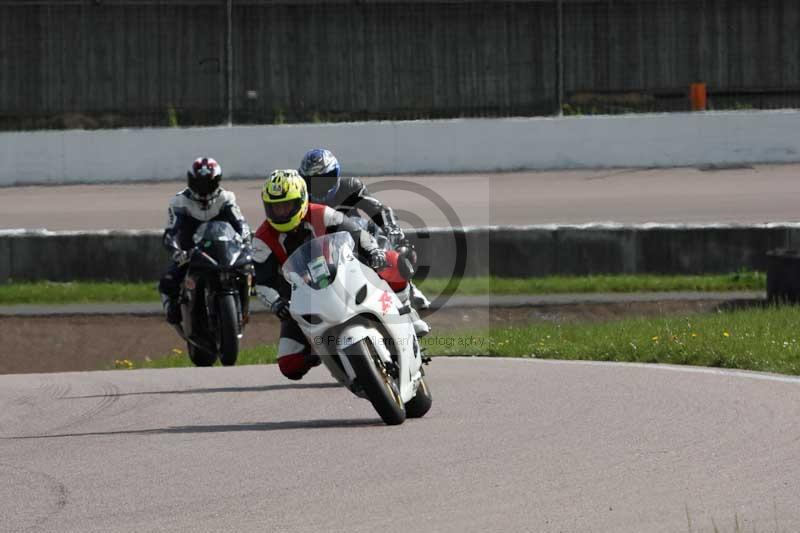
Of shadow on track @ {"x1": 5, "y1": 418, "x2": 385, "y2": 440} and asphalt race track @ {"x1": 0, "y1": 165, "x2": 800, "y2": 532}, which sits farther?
shadow on track @ {"x1": 5, "y1": 418, "x2": 385, "y2": 440}

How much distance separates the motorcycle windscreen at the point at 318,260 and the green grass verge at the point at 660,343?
10.7ft

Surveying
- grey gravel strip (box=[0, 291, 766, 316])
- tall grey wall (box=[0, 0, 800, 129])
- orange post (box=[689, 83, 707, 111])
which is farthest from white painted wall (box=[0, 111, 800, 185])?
grey gravel strip (box=[0, 291, 766, 316])

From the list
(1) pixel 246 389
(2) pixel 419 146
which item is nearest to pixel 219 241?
(1) pixel 246 389

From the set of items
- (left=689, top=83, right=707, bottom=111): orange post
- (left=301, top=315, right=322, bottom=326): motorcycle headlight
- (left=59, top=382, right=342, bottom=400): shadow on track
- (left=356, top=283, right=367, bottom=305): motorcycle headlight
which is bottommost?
(left=59, top=382, right=342, bottom=400): shadow on track

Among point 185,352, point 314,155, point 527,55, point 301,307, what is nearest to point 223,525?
point 301,307

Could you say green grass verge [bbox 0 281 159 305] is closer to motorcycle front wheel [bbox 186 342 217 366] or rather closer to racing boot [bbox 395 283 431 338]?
motorcycle front wheel [bbox 186 342 217 366]

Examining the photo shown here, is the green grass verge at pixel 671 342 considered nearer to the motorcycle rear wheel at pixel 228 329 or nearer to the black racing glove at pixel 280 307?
the motorcycle rear wheel at pixel 228 329

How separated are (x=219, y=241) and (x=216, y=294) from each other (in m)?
0.49

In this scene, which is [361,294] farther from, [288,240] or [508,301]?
[508,301]

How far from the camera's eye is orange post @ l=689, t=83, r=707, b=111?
90.0ft

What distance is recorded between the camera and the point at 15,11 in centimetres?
2836

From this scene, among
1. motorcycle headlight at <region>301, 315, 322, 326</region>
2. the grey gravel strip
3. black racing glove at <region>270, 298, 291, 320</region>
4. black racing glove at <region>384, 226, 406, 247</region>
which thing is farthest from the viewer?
the grey gravel strip

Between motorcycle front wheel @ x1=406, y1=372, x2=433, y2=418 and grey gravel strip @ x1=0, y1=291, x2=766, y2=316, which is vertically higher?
motorcycle front wheel @ x1=406, y1=372, x2=433, y2=418

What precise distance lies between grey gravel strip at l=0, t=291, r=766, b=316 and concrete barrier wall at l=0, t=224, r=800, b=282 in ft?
2.69
